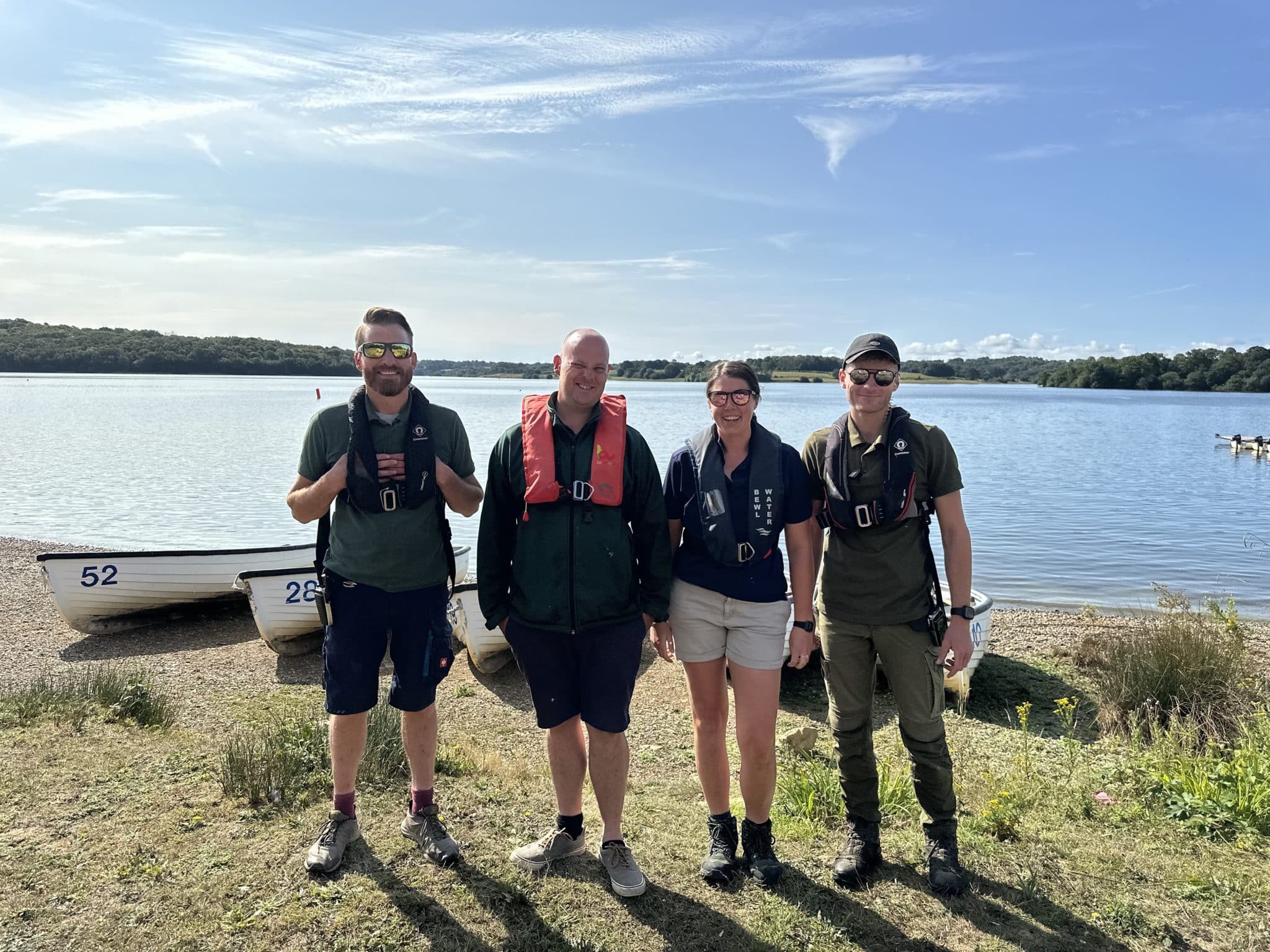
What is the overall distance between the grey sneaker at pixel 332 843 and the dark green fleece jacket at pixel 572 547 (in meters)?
1.19

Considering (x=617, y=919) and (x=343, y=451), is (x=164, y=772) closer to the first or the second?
(x=343, y=451)

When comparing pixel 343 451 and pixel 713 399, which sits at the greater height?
pixel 713 399

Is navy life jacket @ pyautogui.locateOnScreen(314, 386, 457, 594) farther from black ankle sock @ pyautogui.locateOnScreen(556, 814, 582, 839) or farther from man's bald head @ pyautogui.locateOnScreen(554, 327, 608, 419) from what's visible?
black ankle sock @ pyautogui.locateOnScreen(556, 814, 582, 839)

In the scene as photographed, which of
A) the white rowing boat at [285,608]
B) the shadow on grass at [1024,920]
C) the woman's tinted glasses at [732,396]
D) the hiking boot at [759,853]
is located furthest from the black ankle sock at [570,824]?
the white rowing boat at [285,608]

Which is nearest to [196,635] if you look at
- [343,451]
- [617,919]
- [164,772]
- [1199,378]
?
[164,772]

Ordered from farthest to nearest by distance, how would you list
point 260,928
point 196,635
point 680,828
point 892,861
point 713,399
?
point 196,635 → point 680,828 → point 892,861 → point 713,399 → point 260,928

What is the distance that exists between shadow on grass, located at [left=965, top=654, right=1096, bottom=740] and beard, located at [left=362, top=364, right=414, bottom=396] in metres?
5.86

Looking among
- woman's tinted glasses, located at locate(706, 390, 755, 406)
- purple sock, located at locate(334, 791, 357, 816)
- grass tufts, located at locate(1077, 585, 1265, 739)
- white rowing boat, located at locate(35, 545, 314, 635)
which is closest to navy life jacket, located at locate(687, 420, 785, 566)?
woman's tinted glasses, located at locate(706, 390, 755, 406)

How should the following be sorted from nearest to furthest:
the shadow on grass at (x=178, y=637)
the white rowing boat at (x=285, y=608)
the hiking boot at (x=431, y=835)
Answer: the hiking boot at (x=431, y=835) → the white rowing boat at (x=285, y=608) → the shadow on grass at (x=178, y=637)

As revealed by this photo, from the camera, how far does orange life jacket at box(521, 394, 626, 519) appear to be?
3.37 meters

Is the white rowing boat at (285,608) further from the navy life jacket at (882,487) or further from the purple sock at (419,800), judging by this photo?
the navy life jacket at (882,487)

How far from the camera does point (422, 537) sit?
363 cm

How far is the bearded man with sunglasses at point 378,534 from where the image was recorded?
11.6 ft

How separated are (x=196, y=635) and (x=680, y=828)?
7835 mm
